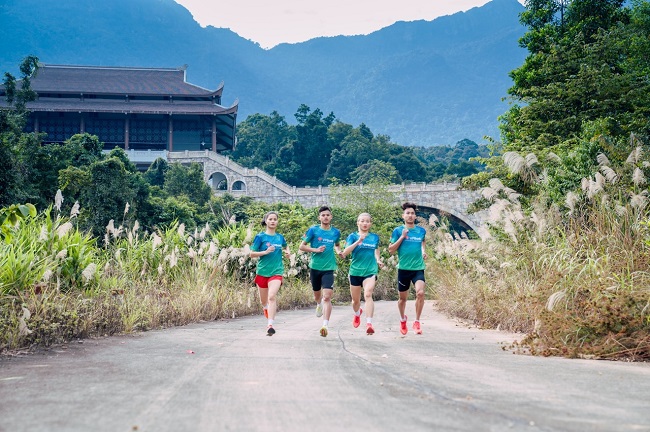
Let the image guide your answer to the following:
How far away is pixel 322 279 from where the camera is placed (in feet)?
27.1

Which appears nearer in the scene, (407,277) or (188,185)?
(407,277)

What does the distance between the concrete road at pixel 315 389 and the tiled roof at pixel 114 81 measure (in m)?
51.5

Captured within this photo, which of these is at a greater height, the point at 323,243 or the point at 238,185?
the point at 238,185

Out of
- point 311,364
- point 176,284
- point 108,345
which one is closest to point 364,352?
point 311,364

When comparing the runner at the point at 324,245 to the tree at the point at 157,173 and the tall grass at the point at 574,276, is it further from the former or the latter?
the tree at the point at 157,173

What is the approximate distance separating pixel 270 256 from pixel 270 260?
5 cm

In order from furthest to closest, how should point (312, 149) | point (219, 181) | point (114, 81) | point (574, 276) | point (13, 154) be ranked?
point (312, 149), point (114, 81), point (219, 181), point (13, 154), point (574, 276)

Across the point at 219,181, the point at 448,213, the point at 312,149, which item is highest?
the point at 312,149

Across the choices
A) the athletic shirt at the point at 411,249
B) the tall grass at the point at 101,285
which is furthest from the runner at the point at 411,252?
the tall grass at the point at 101,285

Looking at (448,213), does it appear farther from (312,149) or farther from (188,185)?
(312,149)

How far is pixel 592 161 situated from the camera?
38.6ft

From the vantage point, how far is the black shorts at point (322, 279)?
8180 millimetres

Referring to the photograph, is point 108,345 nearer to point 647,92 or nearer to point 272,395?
point 272,395

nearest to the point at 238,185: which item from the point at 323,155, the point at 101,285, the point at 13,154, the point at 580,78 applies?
the point at 323,155
